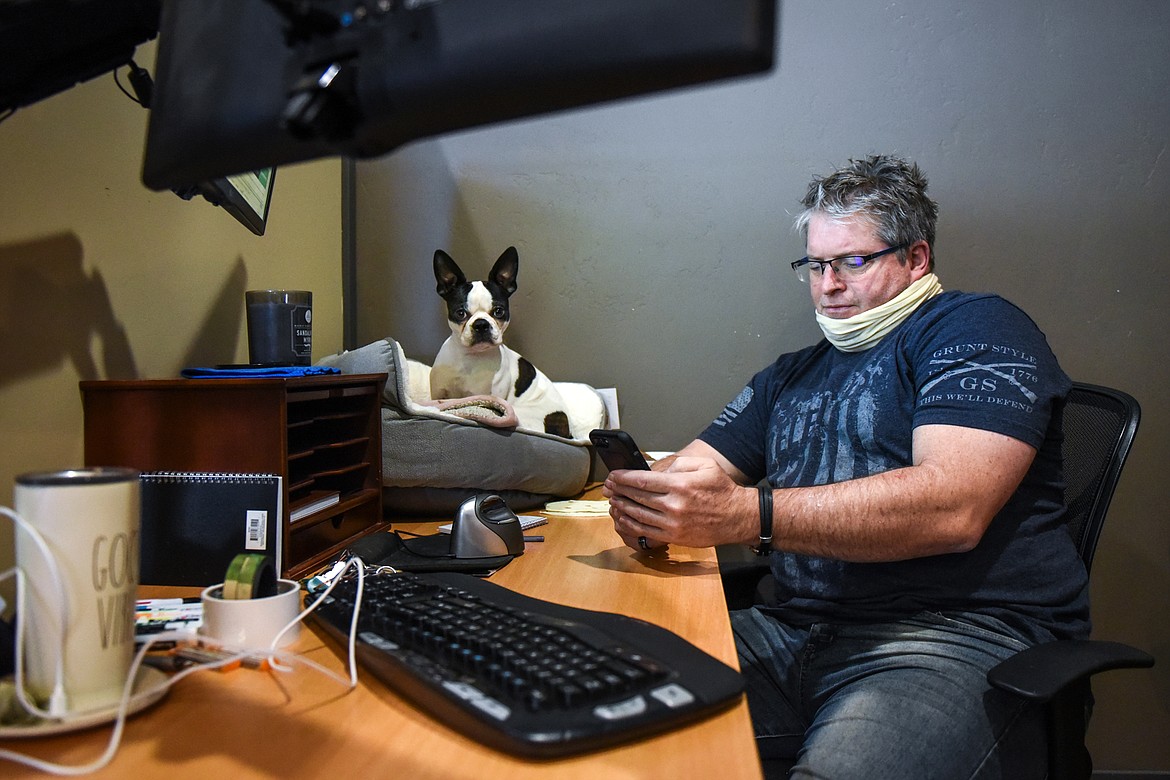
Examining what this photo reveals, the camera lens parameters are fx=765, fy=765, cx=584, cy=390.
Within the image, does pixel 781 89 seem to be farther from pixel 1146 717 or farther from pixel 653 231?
pixel 1146 717

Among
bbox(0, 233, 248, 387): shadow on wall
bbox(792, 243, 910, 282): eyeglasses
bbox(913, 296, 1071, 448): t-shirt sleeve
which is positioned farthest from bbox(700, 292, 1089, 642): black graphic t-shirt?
bbox(0, 233, 248, 387): shadow on wall

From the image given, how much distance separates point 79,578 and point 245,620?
20 centimetres

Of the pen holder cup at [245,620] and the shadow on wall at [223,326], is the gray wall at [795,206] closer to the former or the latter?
the shadow on wall at [223,326]

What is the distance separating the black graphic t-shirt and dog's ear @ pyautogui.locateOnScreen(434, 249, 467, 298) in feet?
2.86

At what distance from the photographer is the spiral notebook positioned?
0.95 meters

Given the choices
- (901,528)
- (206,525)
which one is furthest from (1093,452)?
(206,525)

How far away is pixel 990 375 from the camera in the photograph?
112 centimetres

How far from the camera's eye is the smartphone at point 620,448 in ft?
3.64

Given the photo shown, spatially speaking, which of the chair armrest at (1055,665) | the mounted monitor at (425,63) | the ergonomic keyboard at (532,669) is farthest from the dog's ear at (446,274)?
the chair armrest at (1055,665)

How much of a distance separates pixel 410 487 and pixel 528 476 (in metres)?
0.22

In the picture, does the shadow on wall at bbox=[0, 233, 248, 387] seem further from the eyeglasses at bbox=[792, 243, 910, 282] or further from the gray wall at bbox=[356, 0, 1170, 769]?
the eyeglasses at bbox=[792, 243, 910, 282]

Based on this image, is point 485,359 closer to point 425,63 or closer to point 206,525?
point 206,525

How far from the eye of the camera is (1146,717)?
181cm

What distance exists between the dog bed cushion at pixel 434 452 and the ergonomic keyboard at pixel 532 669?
1.97ft
